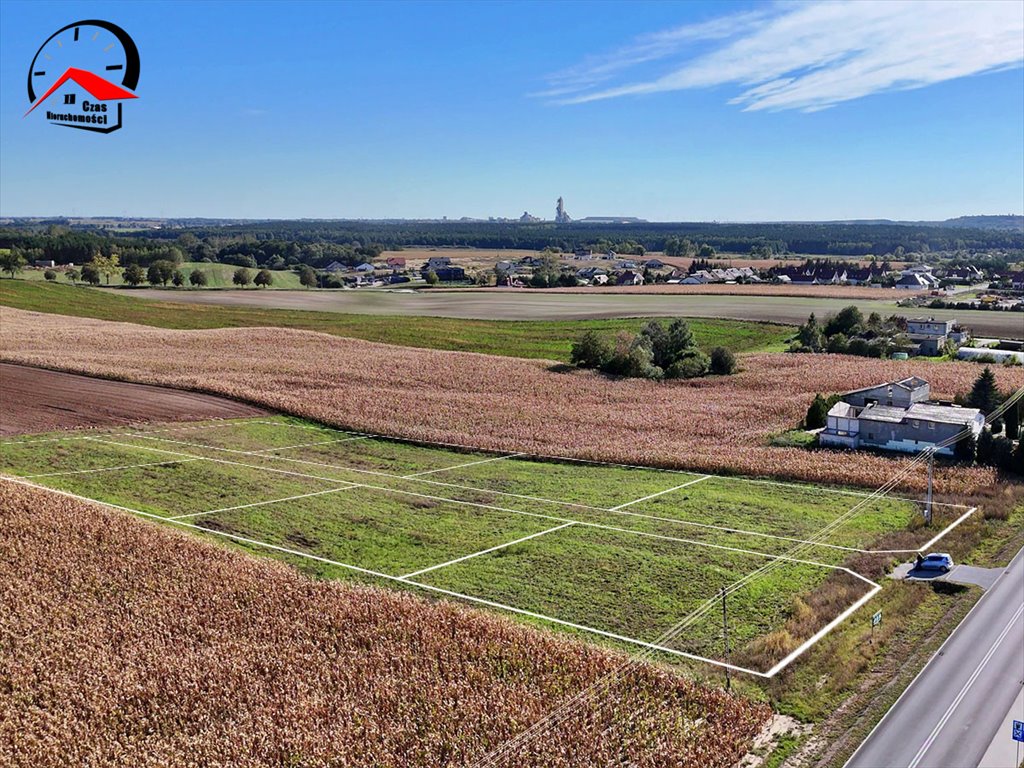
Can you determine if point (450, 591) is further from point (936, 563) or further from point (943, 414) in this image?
point (943, 414)

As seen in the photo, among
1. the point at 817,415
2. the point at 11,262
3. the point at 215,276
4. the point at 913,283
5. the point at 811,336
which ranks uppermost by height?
the point at 11,262

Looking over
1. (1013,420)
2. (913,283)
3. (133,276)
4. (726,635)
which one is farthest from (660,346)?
(133,276)

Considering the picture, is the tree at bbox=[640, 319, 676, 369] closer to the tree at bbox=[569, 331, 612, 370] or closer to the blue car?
the tree at bbox=[569, 331, 612, 370]

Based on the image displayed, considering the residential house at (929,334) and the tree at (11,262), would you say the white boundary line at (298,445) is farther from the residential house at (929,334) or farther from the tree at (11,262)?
the tree at (11,262)

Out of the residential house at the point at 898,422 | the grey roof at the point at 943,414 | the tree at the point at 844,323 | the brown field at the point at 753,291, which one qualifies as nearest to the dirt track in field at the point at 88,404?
the residential house at the point at 898,422

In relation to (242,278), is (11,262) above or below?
above

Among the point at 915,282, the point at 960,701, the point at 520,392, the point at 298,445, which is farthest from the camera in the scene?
the point at 915,282
